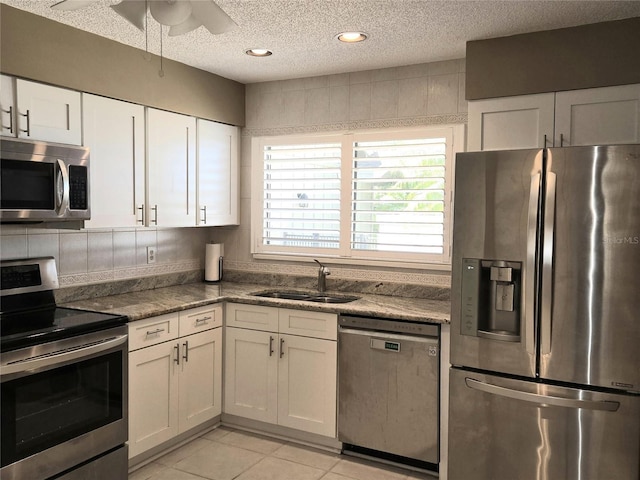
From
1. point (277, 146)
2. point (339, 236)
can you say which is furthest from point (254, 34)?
point (339, 236)

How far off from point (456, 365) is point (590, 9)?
70.2 inches

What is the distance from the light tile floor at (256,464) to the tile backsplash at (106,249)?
118 centimetres

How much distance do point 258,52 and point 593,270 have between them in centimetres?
220

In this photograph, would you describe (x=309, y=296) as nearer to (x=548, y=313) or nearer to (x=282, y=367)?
(x=282, y=367)

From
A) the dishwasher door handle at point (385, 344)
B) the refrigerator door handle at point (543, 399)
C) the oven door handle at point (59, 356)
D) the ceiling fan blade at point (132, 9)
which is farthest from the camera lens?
the dishwasher door handle at point (385, 344)

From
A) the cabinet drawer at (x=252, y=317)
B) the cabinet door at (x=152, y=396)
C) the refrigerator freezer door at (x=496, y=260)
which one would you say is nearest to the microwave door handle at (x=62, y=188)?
the cabinet door at (x=152, y=396)

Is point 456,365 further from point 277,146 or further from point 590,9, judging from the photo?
point 277,146

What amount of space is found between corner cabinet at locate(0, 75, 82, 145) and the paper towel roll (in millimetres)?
1427

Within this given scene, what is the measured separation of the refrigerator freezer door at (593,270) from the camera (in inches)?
90.4

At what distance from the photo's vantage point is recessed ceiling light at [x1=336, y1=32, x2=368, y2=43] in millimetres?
2938

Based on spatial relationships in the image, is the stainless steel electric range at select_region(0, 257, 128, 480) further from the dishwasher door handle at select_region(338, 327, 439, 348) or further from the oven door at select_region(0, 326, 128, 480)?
the dishwasher door handle at select_region(338, 327, 439, 348)

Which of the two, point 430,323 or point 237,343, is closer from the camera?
point 430,323

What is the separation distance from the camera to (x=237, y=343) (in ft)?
11.7

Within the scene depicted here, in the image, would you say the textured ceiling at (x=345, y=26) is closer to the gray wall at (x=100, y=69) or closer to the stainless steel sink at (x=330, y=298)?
the gray wall at (x=100, y=69)
